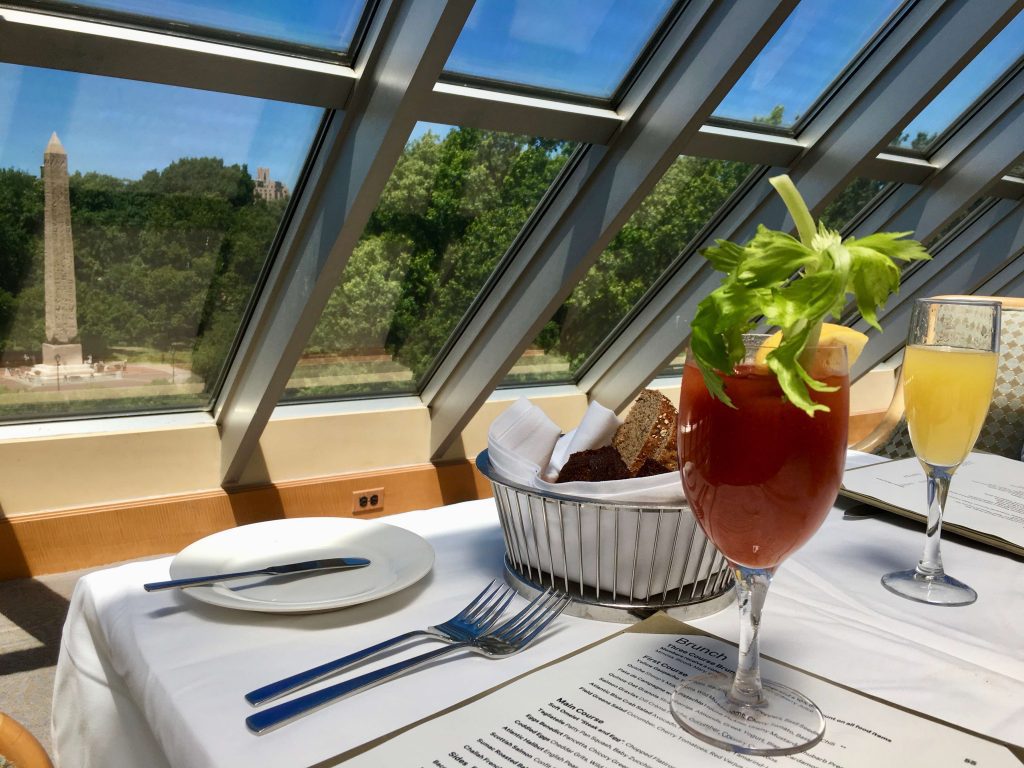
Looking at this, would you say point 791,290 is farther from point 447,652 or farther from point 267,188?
point 267,188

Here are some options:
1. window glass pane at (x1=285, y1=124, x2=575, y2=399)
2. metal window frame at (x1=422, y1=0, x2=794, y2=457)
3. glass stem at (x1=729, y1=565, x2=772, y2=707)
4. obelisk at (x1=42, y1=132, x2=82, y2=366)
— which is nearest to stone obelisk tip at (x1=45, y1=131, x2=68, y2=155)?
obelisk at (x1=42, y1=132, x2=82, y2=366)

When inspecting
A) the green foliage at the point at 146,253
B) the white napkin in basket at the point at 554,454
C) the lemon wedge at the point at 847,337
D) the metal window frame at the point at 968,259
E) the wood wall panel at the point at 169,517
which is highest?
the metal window frame at the point at 968,259

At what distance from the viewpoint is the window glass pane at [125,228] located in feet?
7.04

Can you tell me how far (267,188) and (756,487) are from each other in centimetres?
226

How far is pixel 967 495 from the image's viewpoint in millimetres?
1131

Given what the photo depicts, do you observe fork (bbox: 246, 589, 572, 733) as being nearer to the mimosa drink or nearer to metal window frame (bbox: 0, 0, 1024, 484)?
the mimosa drink

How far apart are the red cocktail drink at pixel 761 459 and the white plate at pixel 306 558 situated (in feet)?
1.08

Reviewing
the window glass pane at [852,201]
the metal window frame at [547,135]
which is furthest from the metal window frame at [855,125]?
the window glass pane at [852,201]

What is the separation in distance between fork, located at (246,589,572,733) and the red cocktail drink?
21cm

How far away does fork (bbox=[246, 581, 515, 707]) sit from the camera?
604mm

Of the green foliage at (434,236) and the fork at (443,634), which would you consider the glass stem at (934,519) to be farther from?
the green foliage at (434,236)

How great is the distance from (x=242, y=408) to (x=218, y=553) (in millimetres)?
2197

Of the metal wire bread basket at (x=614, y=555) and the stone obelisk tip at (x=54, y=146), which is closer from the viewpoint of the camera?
the metal wire bread basket at (x=614, y=555)

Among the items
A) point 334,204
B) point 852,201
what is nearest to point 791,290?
point 334,204
